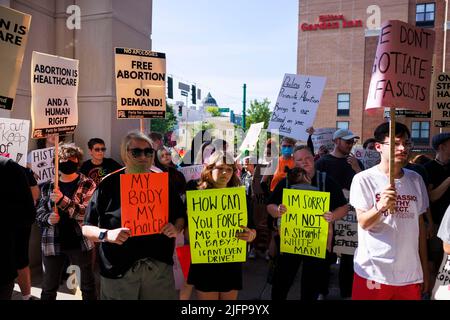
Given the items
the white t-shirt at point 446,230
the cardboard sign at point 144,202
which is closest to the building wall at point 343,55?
the white t-shirt at point 446,230

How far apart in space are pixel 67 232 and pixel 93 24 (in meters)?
3.62

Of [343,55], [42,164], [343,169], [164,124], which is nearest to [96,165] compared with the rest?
[42,164]

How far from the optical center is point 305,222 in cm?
359

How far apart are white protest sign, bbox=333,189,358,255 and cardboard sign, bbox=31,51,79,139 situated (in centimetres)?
329

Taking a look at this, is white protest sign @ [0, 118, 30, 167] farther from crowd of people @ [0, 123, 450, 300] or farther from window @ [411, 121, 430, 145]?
window @ [411, 121, 430, 145]

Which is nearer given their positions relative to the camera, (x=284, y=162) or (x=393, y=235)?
(x=393, y=235)

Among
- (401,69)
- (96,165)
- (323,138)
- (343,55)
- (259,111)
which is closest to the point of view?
(401,69)

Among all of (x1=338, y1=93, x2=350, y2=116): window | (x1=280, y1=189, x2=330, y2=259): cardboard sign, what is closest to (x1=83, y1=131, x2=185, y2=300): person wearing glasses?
(x1=280, y1=189, x2=330, y2=259): cardboard sign

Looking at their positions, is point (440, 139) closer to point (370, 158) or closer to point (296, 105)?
point (370, 158)

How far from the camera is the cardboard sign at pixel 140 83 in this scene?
14.5ft

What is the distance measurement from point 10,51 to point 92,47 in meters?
3.39
